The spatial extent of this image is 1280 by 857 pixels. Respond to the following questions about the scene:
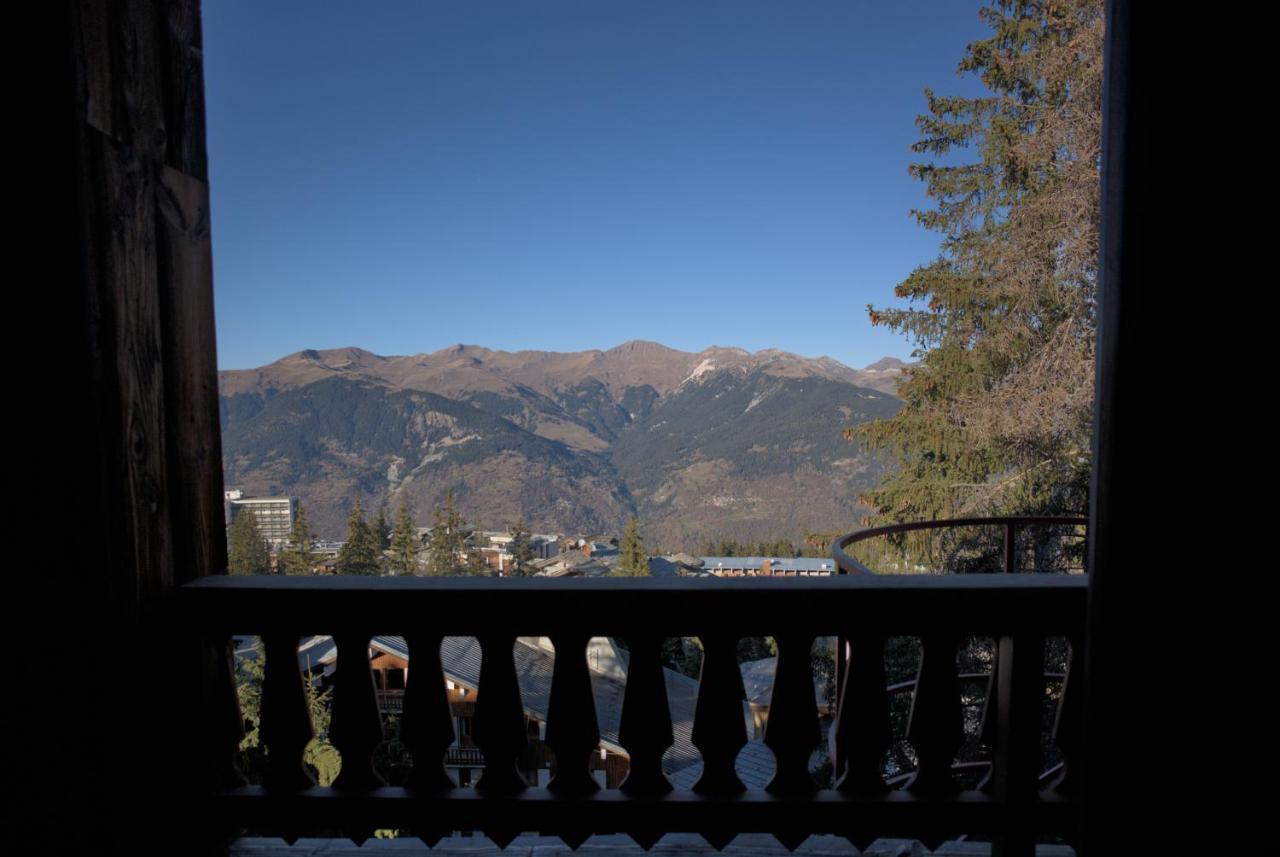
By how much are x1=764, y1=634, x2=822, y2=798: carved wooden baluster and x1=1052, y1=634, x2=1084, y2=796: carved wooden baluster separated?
400 mm

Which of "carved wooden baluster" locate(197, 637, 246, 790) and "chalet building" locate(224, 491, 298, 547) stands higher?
"carved wooden baluster" locate(197, 637, 246, 790)

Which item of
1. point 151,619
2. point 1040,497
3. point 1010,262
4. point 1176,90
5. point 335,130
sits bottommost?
point 1040,497

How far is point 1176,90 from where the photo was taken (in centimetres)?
80

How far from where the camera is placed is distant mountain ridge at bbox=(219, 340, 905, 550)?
24.3 meters

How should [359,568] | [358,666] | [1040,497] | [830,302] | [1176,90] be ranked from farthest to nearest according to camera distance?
[830,302], [359,568], [1040,497], [358,666], [1176,90]

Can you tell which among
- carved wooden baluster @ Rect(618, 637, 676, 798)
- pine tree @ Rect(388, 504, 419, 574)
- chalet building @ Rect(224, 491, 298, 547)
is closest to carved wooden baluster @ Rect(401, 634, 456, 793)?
carved wooden baluster @ Rect(618, 637, 676, 798)

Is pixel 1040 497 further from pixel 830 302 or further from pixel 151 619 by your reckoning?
pixel 830 302

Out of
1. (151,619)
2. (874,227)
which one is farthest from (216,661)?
(874,227)

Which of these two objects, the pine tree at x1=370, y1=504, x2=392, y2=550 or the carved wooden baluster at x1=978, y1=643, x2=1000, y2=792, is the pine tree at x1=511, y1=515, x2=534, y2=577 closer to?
the pine tree at x1=370, y1=504, x2=392, y2=550

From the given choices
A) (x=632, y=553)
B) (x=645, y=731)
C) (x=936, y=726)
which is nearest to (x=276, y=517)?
(x=632, y=553)

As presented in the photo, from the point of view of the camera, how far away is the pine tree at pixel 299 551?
45.7ft

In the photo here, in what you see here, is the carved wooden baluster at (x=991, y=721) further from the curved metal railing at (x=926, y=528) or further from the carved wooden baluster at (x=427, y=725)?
the carved wooden baluster at (x=427, y=725)

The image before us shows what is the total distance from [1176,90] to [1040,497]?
857cm

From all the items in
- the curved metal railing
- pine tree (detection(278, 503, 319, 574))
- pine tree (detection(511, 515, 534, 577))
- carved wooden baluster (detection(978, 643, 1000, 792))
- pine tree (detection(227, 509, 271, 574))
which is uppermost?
the curved metal railing
